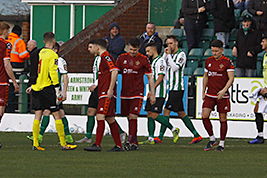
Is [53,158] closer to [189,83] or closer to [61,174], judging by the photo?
[61,174]

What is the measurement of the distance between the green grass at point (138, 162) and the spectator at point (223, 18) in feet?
17.6

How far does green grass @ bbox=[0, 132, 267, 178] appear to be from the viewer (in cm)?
1130

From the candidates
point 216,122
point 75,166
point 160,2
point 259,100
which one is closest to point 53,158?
point 75,166

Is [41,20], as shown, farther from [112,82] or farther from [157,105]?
[112,82]

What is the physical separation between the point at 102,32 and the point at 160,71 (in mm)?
7705

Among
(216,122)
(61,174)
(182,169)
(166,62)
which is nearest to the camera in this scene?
(61,174)

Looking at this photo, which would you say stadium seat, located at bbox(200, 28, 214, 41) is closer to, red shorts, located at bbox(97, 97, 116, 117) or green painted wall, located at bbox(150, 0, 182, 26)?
green painted wall, located at bbox(150, 0, 182, 26)

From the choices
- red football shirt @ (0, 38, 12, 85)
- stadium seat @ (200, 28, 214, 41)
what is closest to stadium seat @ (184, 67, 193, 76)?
stadium seat @ (200, 28, 214, 41)

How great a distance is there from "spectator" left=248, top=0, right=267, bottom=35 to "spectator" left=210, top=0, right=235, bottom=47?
1.66ft

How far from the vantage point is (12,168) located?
38.3 ft

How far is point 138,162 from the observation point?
1273cm

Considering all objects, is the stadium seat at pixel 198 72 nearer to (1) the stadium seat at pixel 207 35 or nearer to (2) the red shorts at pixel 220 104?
(1) the stadium seat at pixel 207 35

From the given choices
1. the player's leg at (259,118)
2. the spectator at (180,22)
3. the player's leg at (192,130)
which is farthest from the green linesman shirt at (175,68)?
the spectator at (180,22)

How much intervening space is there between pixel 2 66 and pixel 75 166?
373 cm
